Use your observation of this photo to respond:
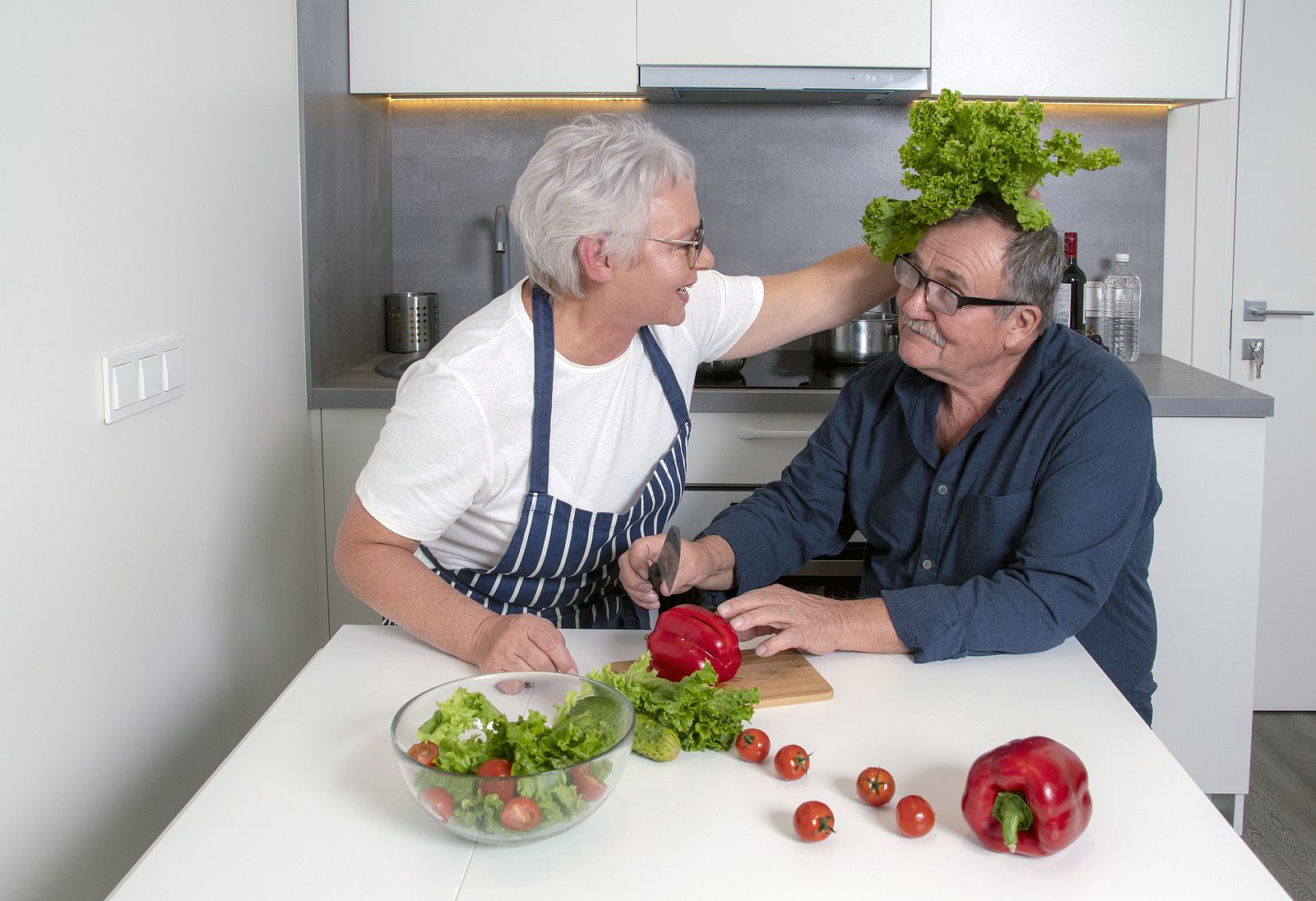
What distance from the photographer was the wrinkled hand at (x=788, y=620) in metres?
1.49

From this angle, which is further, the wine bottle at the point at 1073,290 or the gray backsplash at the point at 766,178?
the gray backsplash at the point at 766,178

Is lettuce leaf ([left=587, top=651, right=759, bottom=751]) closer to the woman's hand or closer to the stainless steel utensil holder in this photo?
the woman's hand

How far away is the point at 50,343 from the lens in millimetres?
1510

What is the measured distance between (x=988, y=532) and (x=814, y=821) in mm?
751

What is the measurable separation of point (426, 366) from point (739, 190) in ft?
5.82

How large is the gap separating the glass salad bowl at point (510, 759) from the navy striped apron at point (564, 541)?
1.85ft

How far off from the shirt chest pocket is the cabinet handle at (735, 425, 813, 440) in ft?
3.01

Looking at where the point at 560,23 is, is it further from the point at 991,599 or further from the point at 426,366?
the point at 991,599

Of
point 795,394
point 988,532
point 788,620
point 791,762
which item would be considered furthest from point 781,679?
point 795,394

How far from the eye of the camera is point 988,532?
1.71 metres

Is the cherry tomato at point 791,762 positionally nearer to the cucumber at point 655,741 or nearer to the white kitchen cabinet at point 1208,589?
the cucumber at point 655,741

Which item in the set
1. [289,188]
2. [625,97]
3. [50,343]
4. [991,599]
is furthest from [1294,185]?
[50,343]

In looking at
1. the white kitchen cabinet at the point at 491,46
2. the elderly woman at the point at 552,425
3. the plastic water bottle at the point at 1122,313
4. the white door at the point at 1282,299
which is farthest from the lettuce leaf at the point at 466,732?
the white door at the point at 1282,299

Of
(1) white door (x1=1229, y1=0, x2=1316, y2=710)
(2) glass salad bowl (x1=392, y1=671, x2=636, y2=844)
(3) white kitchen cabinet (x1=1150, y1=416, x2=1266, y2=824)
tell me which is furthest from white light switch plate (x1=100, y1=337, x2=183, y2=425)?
(1) white door (x1=1229, y1=0, x2=1316, y2=710)
